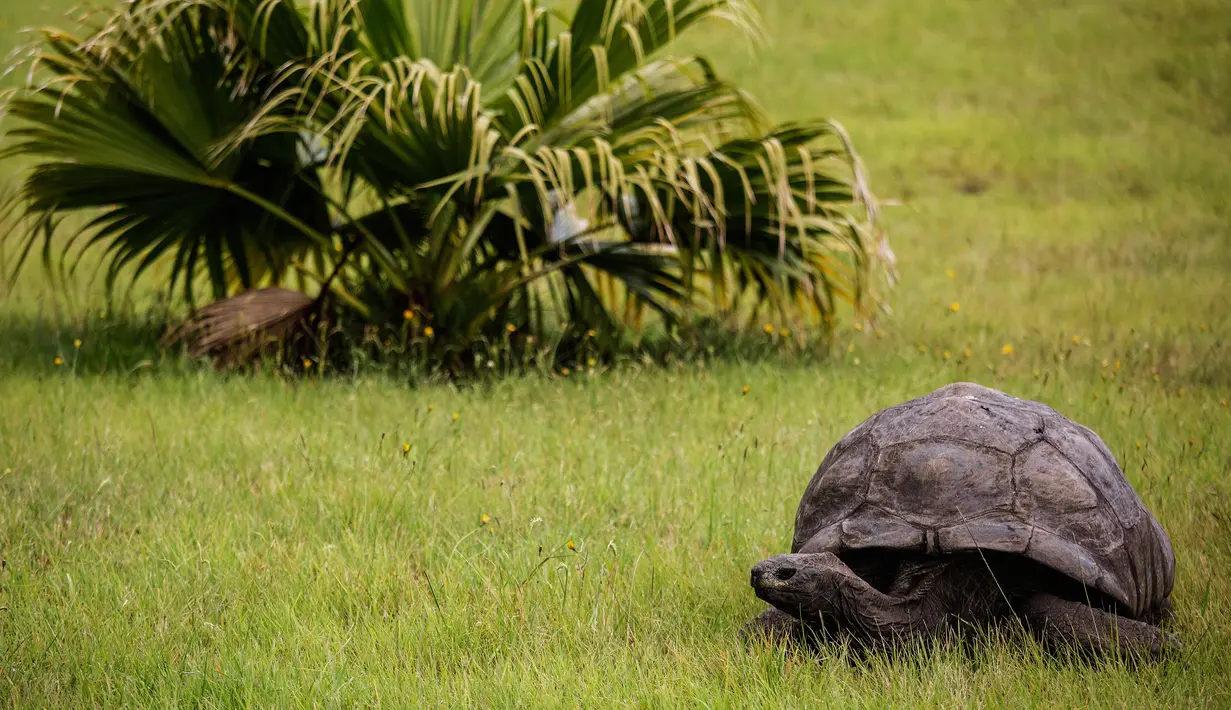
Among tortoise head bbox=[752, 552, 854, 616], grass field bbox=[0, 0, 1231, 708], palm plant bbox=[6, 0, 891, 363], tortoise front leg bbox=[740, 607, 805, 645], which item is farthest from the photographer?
palm plant bbox=[6, 0, 891, 363]

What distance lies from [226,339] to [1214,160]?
36.6ft

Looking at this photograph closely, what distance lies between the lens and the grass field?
2.54m

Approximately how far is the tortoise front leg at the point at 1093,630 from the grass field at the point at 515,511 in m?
0.05

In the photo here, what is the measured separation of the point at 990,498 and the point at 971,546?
15 centimetres

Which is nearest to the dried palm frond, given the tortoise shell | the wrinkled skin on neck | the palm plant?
the palm plant

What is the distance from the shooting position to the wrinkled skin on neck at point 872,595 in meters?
2.44

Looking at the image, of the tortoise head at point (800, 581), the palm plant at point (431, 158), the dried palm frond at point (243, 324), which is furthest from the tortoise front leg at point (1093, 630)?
the dried palm frond at point (243, 324)

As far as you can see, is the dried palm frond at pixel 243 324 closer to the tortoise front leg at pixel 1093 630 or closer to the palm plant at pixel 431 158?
the palm plant at pixel 431 158

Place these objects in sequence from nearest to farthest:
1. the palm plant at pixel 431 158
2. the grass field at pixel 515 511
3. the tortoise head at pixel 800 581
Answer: the tortoise head at pixel 800 581, the grass field at pixel 515 511, the palm plant at pixel 431 158

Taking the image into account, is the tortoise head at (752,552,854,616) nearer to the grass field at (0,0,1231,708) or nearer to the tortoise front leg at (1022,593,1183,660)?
the grass field at (0,0,1231,708)

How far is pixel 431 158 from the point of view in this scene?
540 centimetres

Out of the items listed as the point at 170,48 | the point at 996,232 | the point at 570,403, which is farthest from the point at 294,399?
the point at 996,232

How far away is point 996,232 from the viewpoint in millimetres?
10695

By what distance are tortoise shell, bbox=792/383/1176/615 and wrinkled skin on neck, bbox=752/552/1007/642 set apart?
0.33 feet
